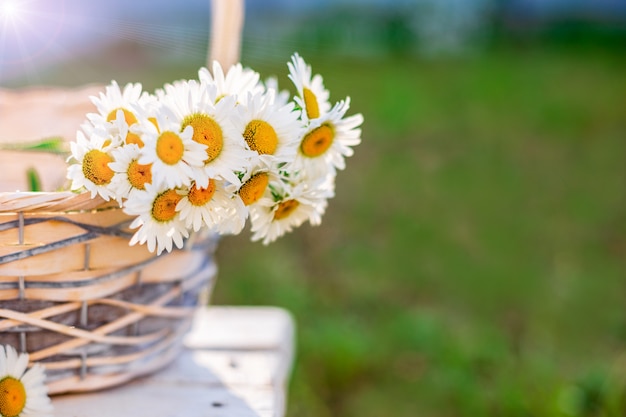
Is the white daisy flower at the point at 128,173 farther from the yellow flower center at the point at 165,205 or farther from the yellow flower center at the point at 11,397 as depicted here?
the yellow flower center at the point at 11,397

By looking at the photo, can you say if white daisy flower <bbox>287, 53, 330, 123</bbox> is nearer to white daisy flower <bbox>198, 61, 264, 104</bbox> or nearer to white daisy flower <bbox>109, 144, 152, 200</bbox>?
white daisy flower <bbox>198, 61, 264, 104</bbox>

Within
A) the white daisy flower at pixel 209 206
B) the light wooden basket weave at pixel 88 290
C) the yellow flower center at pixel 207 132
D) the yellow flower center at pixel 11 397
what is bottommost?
the yellow flower center at pixel 11 397

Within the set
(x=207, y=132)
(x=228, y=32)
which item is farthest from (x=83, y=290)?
(x=228, y=32)

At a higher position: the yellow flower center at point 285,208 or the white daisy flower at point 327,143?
the white daisy flower at point 327,143

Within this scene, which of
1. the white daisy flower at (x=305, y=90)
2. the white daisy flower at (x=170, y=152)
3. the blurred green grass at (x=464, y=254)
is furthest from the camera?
the blurred green grass at (x=464, y=254)

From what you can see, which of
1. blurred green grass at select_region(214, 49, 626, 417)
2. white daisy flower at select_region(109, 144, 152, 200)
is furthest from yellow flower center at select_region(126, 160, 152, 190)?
blurred green grass at select_region(214, 49, 626, 417)

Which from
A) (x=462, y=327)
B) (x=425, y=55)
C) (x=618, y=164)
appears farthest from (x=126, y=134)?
(x=425, y=55)

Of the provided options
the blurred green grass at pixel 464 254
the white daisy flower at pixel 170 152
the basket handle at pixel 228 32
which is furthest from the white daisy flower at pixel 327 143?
the blurred green grass at pixel 464 254
